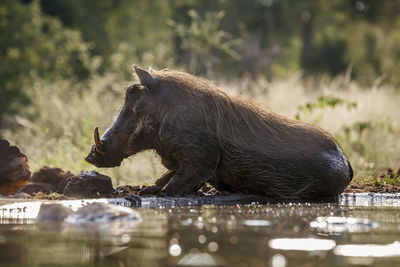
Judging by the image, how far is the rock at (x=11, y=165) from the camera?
298 inches

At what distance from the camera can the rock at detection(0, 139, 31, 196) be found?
24.8ft

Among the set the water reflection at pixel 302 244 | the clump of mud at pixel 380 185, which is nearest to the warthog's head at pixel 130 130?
the clump of mud at pixel 380 185

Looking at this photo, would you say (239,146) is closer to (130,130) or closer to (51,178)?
(130,130)

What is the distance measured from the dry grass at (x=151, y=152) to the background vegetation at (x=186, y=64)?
31mm

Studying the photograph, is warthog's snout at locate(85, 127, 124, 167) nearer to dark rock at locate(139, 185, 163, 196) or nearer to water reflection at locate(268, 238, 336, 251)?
dark rock at locate(139, 185, 163, 196)

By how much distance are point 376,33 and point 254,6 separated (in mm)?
9338

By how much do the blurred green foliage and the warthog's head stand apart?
1072cm

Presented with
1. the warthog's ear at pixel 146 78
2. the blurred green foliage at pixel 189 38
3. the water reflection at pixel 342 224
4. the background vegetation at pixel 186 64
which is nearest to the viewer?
the water reflection at pixel 342 224

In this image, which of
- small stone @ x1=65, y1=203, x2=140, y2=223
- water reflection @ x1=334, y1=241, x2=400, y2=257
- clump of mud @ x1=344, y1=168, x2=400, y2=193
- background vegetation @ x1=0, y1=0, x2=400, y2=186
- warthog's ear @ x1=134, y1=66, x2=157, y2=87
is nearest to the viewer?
water reflection @ x1=334, y1=241, x2=400, y2=257

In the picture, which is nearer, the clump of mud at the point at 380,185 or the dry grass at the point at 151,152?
the clump of mud at the point at 380,185

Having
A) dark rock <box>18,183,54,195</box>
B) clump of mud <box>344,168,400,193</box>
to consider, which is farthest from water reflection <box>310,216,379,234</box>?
dark rock <box>18,183,54,195</box>

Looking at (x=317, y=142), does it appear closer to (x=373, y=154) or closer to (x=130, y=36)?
(x=373, y=154)

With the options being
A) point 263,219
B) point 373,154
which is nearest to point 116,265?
point 263,219

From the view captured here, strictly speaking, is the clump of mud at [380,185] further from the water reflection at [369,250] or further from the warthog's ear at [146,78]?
the water reflection at [369,250]
